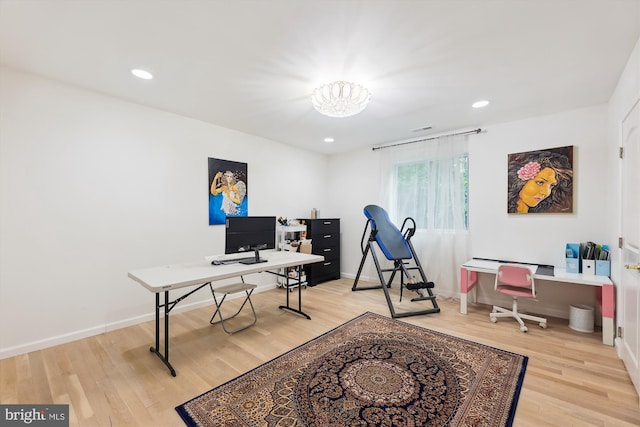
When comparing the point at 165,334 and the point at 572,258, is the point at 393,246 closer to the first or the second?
the point at 572,258

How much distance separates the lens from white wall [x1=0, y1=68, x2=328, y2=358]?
96.6 inches

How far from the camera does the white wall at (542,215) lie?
317 cm

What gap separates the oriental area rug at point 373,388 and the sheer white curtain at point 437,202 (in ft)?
5.56

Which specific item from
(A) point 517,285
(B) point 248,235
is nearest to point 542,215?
(A) point 517,285

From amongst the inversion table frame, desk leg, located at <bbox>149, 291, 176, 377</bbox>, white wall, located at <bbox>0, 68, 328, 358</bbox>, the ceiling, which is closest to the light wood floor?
desk leg, located at <bbox>149, 291, 176, 377</bbox>

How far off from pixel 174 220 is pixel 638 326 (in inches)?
176

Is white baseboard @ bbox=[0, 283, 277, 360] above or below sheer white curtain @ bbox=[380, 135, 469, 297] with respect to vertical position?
below

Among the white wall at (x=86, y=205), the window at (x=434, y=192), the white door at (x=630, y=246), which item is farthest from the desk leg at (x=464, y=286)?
the white wall at (x=86, y=205)

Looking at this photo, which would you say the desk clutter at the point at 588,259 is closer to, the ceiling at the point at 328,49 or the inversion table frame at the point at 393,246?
the inversion table frame at the point at 393,246

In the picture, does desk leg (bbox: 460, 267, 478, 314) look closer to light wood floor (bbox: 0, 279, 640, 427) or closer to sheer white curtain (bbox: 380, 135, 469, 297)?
light wood floor (bbox: 0, 279, 640, 427)

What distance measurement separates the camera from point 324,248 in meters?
5.15

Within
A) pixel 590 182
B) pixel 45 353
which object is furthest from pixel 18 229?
pixel 590 182

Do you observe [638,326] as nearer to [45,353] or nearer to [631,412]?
[631,412]

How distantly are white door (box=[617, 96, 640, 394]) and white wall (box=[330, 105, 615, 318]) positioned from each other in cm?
94
